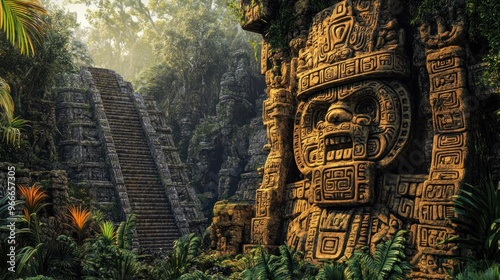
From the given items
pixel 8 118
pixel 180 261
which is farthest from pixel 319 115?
pixel 8 118

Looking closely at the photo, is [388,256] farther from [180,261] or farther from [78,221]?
[78,221]

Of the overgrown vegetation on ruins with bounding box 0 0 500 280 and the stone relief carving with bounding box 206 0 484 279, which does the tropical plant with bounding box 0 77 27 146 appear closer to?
the overgrown vegetation on ruins with bounding box 0 0 500 280

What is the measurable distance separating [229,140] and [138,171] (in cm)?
526

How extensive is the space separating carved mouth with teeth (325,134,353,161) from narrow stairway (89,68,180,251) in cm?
780

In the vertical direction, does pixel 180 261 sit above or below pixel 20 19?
below

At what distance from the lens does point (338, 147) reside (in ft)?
28.2

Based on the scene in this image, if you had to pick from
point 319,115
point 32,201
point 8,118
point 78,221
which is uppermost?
point 8,118

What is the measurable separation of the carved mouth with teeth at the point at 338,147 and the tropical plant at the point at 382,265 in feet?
6.56

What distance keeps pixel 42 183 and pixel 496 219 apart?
8.74 metres

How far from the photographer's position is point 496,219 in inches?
246

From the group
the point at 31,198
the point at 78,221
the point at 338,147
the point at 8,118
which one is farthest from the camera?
the point at 8,118

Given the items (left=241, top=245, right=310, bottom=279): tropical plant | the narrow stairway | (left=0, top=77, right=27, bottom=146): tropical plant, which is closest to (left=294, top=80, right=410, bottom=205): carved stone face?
(left=241, top=245, right=310, bottom=279): tropical plant

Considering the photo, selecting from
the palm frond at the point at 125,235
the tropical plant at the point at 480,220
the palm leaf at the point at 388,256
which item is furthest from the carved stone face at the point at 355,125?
the palm frond at the point at 125,235

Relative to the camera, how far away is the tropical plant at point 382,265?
5.88 metres
